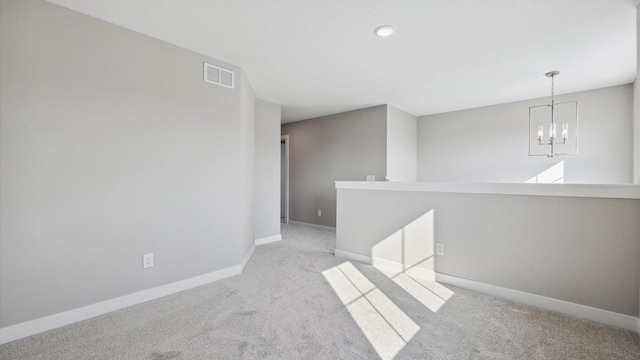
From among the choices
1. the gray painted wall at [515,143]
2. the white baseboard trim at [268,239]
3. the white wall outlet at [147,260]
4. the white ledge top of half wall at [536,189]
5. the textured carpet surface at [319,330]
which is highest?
the gray painted wall at [515,143]

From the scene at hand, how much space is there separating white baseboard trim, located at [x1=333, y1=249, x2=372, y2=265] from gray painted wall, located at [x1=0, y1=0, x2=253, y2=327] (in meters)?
1.53

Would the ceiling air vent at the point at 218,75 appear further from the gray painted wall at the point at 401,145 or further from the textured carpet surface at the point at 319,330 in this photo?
the gray painted wall at the point at 401,145

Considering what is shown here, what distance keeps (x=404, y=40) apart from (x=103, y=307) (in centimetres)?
351

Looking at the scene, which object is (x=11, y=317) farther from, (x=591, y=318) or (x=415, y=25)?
(x=591, y=318)

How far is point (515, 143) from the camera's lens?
461 cm

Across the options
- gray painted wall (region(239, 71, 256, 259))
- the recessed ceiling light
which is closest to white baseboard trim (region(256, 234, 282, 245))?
gray painted wall (region(239, 71, 256, 259))

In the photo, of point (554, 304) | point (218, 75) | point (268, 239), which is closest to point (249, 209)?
point (268, 239)

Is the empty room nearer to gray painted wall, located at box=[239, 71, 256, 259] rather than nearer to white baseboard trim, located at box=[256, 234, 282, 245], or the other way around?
gray painted wall, located at box=[239, 71, 256, 259]

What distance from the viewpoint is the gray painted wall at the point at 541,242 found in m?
2.05

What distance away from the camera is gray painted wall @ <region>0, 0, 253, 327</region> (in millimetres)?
1901

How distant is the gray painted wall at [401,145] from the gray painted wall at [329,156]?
15cm

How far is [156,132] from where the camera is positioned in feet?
8.37

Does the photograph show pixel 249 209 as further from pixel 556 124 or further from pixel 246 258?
pixel 556 124

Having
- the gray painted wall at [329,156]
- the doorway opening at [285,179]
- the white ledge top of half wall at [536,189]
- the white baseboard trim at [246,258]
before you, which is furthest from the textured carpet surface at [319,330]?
the doorway opening at [285,179]
